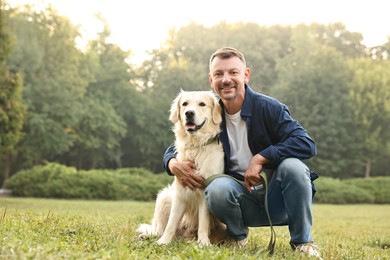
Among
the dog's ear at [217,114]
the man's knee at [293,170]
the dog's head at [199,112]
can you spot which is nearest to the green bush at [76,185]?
the dog's head at [199,112]

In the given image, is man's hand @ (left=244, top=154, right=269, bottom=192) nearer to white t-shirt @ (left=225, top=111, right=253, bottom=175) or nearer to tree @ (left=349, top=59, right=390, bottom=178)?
white t-shirt @ (left=225, top=111, right=253, bottom=175)

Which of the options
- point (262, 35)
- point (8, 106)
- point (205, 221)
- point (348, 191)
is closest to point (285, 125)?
point (205, 221)

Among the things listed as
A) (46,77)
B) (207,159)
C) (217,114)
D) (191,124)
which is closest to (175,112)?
(191,124)

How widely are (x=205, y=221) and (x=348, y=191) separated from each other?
1971 centimetres

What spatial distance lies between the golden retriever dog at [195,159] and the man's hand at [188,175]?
49mm

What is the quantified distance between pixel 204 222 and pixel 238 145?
79 cm

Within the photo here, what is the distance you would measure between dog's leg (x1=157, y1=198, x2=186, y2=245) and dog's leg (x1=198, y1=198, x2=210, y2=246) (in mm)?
208

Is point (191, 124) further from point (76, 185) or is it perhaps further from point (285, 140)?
point (76, 185)

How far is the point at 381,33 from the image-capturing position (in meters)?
39.2

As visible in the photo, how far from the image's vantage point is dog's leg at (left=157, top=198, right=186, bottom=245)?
14.3ft

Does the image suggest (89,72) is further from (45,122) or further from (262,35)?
(262,35)

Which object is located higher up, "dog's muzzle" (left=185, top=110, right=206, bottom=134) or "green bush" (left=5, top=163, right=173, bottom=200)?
"dog's muzzle" (left=185, top=110, right=206, bottom=134)

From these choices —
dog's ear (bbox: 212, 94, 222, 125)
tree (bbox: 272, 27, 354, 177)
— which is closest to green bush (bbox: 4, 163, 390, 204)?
tree (bbox: 272, 27, 354, 177)

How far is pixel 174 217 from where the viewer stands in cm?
444
